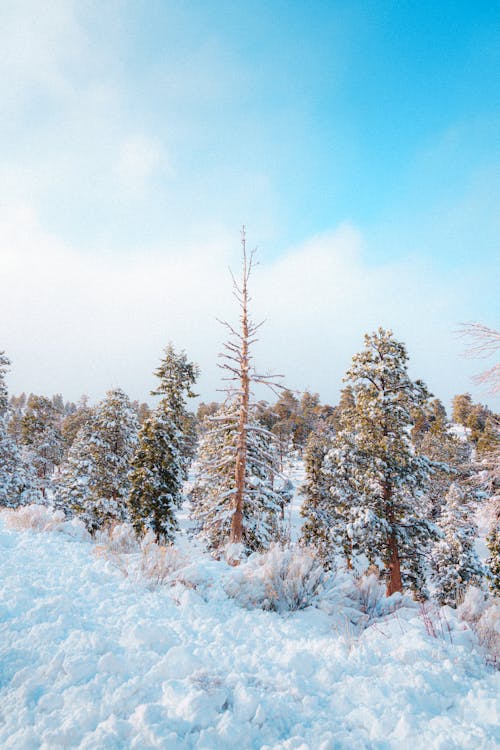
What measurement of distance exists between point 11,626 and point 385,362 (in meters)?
15.0

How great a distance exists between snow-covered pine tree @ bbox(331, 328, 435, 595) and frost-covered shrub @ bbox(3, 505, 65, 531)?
10.8m

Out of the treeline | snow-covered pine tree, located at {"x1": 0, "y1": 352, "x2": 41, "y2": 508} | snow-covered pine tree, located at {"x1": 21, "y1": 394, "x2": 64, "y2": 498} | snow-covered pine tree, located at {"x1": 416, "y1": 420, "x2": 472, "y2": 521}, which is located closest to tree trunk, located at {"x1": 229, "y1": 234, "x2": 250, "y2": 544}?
the treeline

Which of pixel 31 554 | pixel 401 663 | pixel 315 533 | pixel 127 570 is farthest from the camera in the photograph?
pixel 315 533

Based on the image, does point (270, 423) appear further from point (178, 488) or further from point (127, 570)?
point (127, 570)

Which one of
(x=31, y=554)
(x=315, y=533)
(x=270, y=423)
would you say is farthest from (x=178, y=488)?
(x=270, y=423)

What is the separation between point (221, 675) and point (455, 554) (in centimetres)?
2473

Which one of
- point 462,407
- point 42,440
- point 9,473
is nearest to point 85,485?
point 9,473

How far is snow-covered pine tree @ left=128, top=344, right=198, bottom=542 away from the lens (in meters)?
18.6

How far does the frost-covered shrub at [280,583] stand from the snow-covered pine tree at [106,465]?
1750 cm

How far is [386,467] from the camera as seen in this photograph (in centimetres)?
1476

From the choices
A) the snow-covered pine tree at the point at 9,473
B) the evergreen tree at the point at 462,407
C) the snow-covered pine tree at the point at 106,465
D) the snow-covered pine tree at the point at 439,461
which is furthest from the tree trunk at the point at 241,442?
the evergreen tree at the point at 462,407

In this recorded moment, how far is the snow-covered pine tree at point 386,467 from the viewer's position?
47.3ft

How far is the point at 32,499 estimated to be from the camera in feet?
67.7

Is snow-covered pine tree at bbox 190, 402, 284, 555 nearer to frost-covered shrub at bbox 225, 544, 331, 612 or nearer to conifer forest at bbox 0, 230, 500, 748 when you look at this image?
conifer forest at bbox 0, 230, 500, 748
